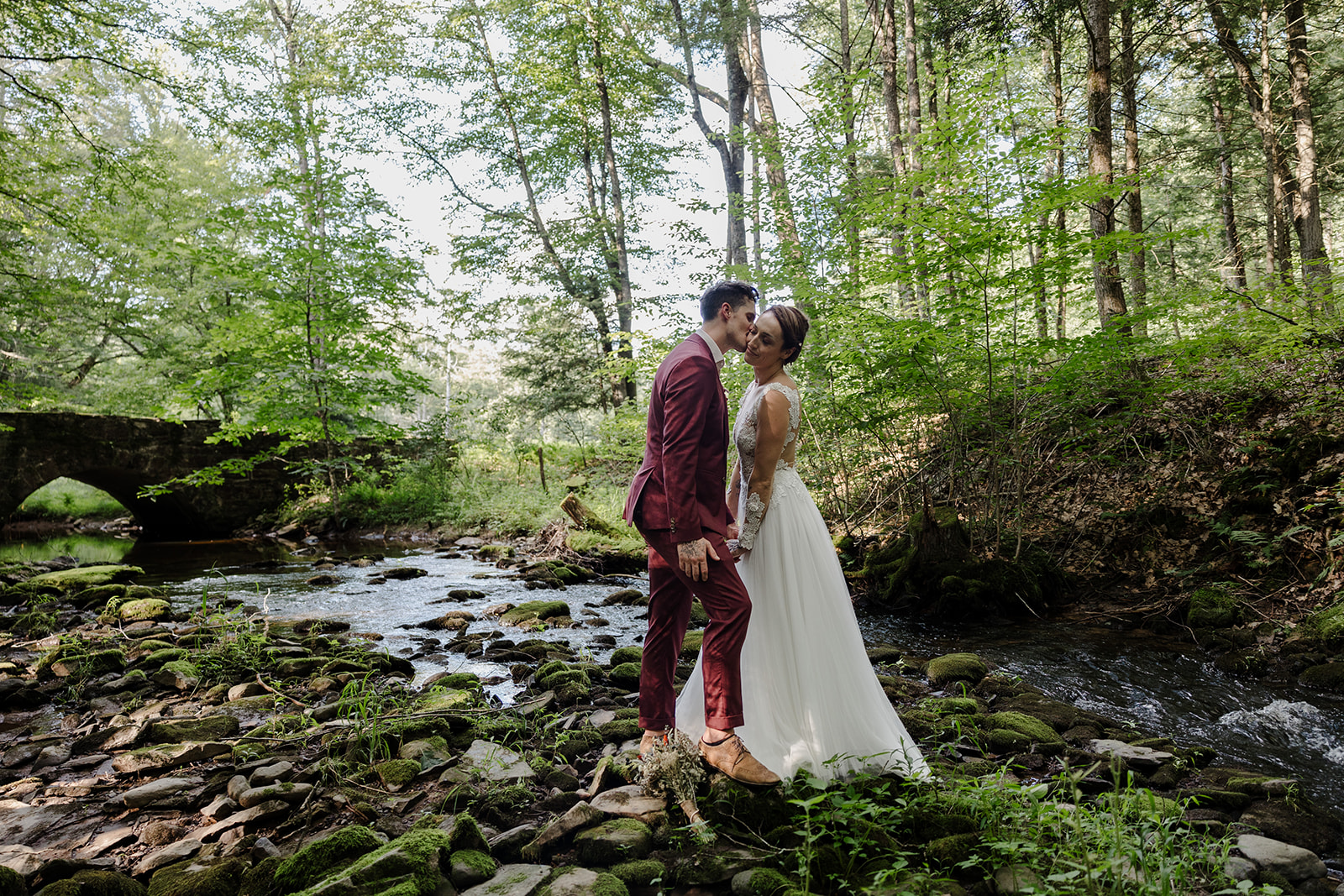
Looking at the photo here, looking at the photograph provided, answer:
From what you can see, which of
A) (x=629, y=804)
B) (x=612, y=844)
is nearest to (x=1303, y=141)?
(x=629, y=804)

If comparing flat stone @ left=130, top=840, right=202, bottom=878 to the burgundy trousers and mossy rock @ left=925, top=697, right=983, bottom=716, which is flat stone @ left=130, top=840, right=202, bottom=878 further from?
mossy rock @ left=925, top=697, right=983, bottom=716

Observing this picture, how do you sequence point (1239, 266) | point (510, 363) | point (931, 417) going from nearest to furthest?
point (931, 417) → point (1239, 266) → point (510, 363)

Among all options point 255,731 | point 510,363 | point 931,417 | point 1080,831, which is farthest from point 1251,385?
point 510,363

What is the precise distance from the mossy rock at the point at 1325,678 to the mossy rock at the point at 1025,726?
236cm

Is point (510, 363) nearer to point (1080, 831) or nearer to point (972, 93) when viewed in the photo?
point (972, 93)

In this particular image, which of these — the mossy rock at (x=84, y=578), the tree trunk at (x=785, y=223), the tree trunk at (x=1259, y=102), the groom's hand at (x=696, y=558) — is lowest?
the mossy rock at (x=84, y=578)

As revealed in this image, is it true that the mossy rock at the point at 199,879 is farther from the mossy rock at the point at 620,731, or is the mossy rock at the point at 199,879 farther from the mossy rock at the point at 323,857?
the mossy rock at the point at 620,731

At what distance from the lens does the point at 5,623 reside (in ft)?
21.0

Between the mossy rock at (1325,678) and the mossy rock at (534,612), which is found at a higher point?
the mossy rock at (534,612)

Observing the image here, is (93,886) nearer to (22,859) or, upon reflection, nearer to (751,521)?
(22,859)

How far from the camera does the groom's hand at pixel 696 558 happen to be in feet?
10.0

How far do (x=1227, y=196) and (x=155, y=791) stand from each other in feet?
68.3

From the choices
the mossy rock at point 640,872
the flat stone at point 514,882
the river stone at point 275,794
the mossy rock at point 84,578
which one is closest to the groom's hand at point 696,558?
the mossy rock at point 640,872

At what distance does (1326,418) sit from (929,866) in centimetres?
710
